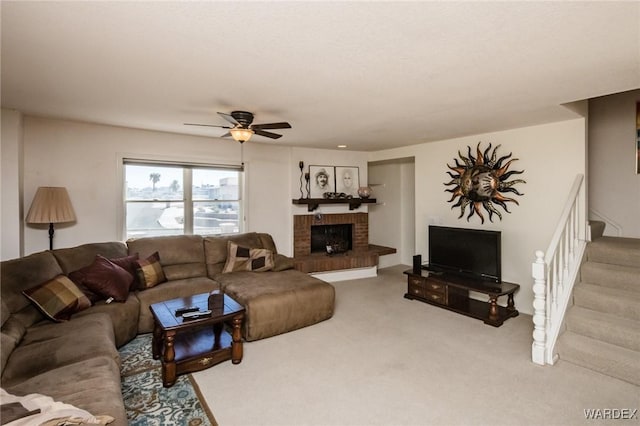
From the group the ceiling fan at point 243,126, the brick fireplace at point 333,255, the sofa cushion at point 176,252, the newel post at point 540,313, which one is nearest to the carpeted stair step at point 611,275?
the newel post at point 540,313

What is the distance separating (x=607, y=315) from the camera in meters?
2.94

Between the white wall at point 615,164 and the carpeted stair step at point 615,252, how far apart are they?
1.97 feet

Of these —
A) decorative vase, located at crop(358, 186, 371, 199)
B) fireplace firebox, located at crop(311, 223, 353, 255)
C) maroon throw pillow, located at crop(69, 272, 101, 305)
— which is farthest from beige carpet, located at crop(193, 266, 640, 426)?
decorative vase, located at crop(358, 186, 371, 199)

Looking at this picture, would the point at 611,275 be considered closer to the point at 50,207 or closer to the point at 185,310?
the point at 185,310

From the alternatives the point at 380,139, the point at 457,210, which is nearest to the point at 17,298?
the point at 380,139

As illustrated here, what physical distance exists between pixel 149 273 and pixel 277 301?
5.13ft

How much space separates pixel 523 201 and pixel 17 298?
213 inches

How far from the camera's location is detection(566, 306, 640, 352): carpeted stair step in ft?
8.74

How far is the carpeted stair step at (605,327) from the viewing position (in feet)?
8.74

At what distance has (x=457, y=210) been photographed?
4797mm

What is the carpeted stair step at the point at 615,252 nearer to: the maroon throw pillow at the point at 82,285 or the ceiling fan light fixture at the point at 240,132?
the ceiling fan light fixture at the point at 240,132

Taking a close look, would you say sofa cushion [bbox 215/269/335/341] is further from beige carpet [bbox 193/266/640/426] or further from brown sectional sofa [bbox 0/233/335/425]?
beige carpet [bbox 193/266/640/426]

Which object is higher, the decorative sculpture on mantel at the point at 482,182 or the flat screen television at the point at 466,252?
the decorative sculpture on mantel at the point at 482,182

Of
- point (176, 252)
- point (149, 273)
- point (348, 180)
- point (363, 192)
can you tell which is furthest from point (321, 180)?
point (149, 273)
